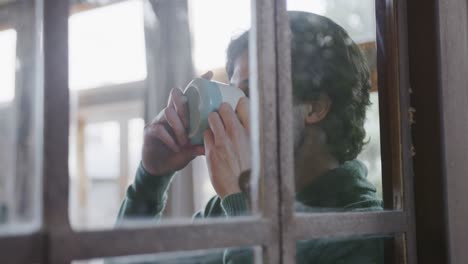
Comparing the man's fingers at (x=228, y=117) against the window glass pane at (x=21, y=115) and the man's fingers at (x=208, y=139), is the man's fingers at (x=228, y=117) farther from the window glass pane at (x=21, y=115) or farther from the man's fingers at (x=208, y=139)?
the window glass pane at (x=21, y=115)

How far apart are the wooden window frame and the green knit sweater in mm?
21

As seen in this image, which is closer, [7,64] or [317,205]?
[7,64]

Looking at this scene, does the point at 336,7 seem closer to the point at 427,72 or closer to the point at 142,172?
the point at 427,72

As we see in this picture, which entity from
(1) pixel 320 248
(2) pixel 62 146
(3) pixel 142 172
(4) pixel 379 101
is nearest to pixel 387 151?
(4) pixel 379 101

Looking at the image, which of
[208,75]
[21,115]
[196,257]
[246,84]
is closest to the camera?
[21,115]

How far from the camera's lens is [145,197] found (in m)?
0.69

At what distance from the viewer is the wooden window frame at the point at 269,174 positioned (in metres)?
0.46

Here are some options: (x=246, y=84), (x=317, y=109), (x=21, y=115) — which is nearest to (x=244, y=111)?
(x=246, y=84)

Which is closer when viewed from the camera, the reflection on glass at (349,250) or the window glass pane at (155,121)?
the window glass pane at (155,121)

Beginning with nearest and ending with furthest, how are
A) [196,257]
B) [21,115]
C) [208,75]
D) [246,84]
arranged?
[21,115]
[196,257]
[246,84]
[208,75]

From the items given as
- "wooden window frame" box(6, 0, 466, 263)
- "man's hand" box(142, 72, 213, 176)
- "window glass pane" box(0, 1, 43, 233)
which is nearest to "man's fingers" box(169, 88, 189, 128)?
"man's hand" box(142, 72, 213, 176)

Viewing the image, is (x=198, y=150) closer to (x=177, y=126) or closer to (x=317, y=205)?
(x=177, y=126)

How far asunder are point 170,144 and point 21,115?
281mm

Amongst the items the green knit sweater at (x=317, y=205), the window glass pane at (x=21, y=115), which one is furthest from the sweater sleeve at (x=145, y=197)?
the window glass pane at (x=21, y=115)
